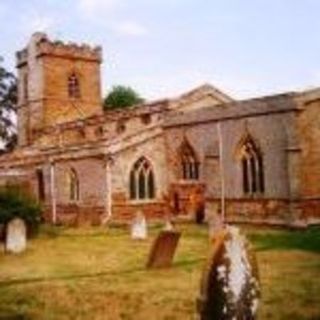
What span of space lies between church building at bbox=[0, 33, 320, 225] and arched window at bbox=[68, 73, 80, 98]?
215 inches

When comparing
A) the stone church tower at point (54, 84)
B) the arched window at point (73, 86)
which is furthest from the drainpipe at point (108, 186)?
the arched window at point (73, 86)

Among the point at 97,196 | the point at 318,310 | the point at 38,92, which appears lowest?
the point at 318,310

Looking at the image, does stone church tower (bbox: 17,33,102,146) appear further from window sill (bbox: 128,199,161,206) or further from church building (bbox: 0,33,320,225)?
window sill (bbox: 128,199,161,206)

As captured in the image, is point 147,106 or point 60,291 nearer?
point 60,291

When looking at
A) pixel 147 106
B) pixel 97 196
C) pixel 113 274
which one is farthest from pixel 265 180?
pixel 113 274

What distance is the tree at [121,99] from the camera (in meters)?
60.4

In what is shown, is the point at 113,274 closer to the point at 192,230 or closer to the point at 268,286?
the point at 268,286

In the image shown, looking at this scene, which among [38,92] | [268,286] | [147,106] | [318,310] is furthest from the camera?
[38,92]

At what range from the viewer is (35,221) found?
2783 centimetres

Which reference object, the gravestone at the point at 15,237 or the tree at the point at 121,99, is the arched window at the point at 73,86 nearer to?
the tree at the point at 121,99

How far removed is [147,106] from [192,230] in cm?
1202

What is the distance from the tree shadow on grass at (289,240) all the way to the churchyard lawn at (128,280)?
1.2 inches

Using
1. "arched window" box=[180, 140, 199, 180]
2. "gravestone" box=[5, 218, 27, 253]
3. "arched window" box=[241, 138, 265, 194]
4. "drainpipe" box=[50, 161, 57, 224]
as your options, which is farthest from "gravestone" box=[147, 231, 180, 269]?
"drainpipe" box=[50, 161, 57, 224]

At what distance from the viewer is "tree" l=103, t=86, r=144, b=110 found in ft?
198
